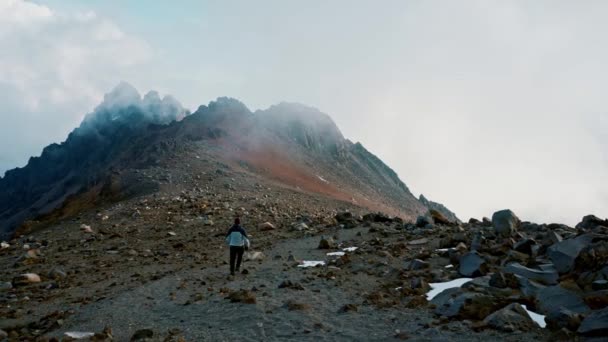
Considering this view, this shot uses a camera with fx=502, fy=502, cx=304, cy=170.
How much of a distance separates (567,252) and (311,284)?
7784 millimetres

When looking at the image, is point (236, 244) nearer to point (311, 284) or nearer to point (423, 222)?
point (311, 284)

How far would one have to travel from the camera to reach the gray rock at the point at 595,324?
30.8 ft

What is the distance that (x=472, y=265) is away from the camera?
52.6 feet

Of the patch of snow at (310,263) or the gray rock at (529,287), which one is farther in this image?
the patch of snow at (310,263)

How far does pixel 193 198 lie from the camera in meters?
38.8

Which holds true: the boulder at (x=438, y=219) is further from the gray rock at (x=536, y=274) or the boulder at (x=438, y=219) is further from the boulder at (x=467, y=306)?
the boulder at (x=467, y=306)

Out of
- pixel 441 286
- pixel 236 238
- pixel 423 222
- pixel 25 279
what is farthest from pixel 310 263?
pixel 25 279

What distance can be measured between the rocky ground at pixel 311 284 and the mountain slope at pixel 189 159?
58.0 ft

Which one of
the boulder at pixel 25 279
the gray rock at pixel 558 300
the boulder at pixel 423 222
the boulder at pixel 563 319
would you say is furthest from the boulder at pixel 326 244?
the boulder at pixel 563 319

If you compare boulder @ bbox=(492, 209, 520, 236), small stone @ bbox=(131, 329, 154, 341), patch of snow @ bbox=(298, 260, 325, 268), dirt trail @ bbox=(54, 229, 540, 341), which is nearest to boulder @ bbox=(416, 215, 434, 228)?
boulder @ bbox=(492, 209, 520, 236)

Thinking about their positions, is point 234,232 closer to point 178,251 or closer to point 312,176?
point 178,251

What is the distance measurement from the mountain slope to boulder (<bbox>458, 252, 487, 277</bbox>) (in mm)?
29960

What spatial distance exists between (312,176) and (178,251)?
53.4 m

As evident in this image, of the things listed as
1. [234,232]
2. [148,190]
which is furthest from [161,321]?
[148,190]
